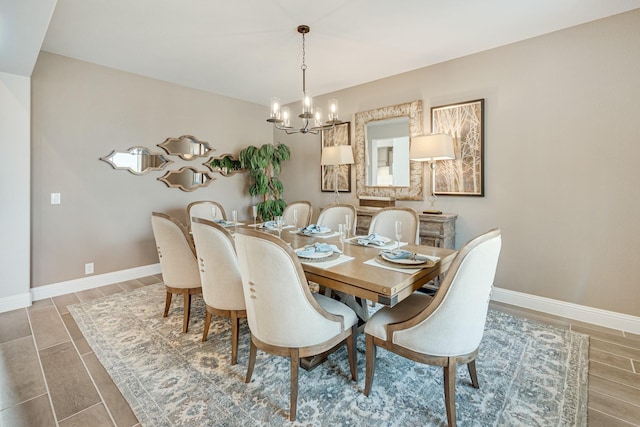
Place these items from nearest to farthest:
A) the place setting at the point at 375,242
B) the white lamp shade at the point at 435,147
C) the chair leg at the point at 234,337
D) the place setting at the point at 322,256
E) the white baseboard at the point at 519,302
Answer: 1. the place setting at the point at 322,256
2. the chair leg at the point at 234,337
3. the place setting at the point at 375,242
4. the white baseboard at the point at 519,302
5. the white lamp shade at the point at 435,147

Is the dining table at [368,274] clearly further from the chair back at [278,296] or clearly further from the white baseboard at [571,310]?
the white baseboard at [571,310]

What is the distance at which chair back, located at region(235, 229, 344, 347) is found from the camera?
1.46 m

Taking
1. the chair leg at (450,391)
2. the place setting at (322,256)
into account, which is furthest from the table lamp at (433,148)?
the chair leg at (450,391)

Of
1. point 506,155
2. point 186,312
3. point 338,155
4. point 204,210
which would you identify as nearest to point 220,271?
point 186,312

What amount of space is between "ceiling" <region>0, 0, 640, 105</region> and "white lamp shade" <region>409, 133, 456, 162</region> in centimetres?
93

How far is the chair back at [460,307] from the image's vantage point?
4.53 feet

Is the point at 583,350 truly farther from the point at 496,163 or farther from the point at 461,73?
the point at 461,73

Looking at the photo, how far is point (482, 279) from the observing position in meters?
1.46

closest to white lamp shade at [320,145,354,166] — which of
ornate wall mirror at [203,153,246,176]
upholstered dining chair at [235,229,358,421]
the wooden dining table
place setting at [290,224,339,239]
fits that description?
place setting at [290,224,339,239]

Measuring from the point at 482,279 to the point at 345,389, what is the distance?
1.03 meters

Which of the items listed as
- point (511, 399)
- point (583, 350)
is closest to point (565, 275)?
point (583, 350)

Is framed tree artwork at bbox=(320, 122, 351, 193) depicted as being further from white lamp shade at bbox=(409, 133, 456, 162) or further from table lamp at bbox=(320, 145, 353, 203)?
white lamp shade at bbox=(409, 133, 456, 162)

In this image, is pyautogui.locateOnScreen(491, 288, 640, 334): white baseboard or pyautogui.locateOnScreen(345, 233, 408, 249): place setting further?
pyautogui.locateOnScreen(491, 288, 640, 334): white baseboard

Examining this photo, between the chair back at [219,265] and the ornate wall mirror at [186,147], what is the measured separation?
8.55 feet
